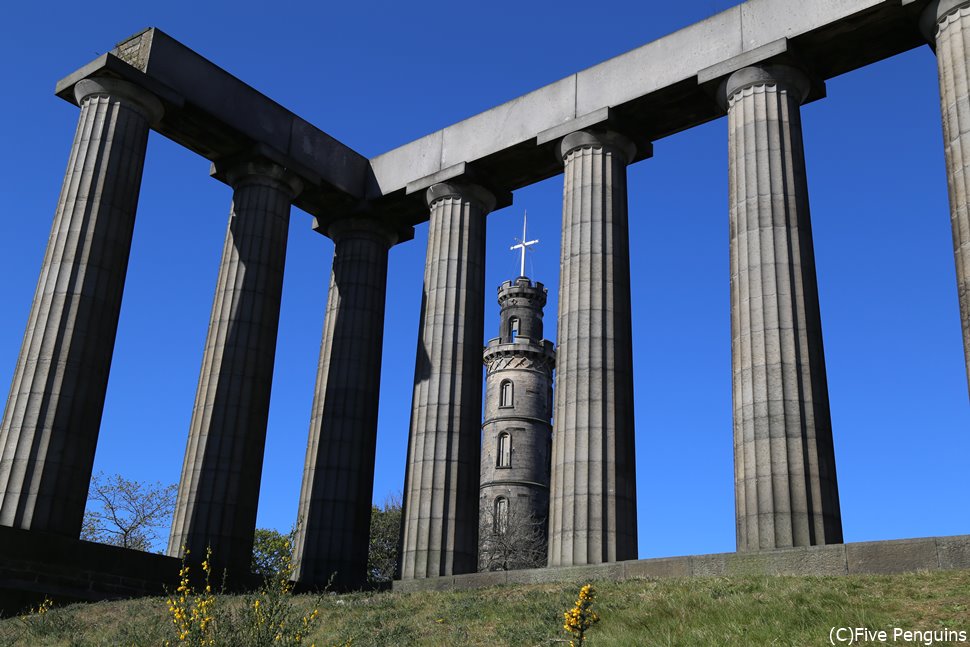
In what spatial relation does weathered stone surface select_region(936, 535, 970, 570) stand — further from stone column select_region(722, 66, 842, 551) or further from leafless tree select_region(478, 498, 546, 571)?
leafless tree select_region(478, 498, 546, 571)

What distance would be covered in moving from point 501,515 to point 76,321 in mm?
77467

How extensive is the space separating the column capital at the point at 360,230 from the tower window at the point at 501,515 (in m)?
63.6

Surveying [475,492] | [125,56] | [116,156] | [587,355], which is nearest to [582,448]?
[587,355]

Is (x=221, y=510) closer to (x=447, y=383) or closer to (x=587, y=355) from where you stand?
(x=447, y=383)

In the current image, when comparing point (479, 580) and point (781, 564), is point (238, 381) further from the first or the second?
point (781, 564)

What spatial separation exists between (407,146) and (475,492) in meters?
14.1

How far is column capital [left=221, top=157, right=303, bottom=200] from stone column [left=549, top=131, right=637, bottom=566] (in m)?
10.2

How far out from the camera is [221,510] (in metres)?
32.2

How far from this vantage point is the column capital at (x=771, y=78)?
1211 inches

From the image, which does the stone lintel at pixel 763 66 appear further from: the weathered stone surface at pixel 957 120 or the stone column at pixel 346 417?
the stone column at pixel 346 417

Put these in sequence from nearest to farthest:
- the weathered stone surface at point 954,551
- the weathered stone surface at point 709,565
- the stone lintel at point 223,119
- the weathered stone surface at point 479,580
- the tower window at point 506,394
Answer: the weathered stone surface at point 954,551, the weathered stone surface at point 709,565, the weathered stone surface at point 479,580, the stone lintel at point 223,119, the tower window at point 506,394

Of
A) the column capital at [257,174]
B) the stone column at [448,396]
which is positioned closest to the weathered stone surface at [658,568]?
the stone column at [448,396]

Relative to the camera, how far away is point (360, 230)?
3994 cm

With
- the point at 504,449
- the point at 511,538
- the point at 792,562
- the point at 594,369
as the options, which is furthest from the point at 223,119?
the point at 504,449
